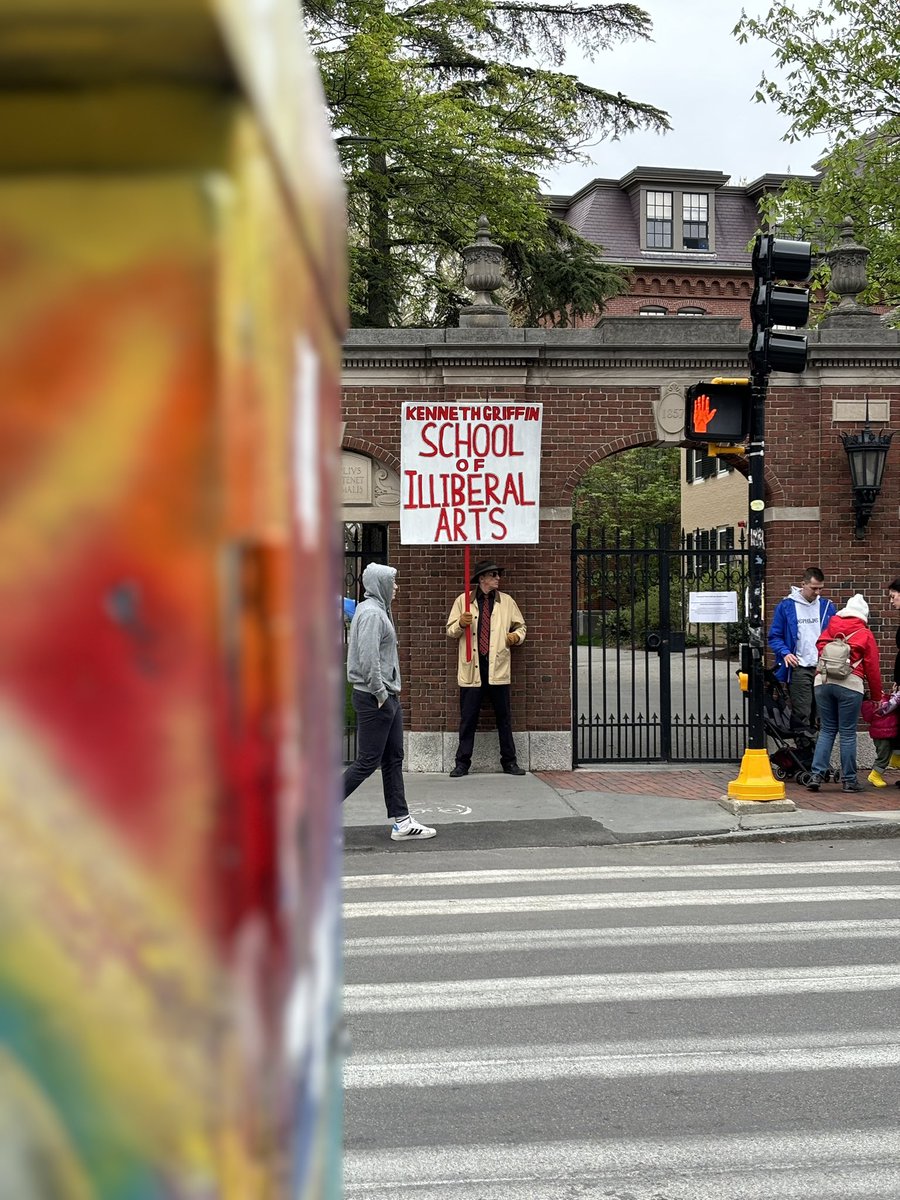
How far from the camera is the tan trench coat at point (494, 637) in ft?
42.7

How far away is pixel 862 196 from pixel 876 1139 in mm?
18118

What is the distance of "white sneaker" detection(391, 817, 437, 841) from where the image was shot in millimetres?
10047

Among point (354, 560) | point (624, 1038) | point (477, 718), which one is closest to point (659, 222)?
point (354, 560)

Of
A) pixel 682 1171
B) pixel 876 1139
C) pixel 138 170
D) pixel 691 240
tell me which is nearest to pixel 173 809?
pixel 138 170

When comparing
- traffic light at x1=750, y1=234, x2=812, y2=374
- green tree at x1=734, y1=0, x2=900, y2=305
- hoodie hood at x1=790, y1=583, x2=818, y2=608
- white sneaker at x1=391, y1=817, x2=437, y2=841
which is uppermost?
green tree at x1=734, y1=0, x2=900, y2=305

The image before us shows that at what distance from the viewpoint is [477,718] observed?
519 inches

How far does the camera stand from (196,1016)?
2.71 ft

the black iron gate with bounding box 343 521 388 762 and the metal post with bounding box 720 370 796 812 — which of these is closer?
the metal post with bounding box 720 370 796 812

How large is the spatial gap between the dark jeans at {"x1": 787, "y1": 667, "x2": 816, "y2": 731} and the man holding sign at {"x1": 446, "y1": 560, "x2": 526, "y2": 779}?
2.71m

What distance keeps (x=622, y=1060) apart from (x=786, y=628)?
8.36m

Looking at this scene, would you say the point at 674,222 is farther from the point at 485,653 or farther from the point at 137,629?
the point at 137,629

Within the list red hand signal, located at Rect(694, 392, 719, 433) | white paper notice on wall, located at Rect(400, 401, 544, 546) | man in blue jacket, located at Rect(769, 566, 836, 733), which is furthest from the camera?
white paper notice on wall, located at Rect(400, 401, 544, 546)

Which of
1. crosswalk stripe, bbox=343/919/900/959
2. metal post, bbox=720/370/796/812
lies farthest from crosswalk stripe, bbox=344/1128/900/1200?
metal post, bbox=720/370/796/812

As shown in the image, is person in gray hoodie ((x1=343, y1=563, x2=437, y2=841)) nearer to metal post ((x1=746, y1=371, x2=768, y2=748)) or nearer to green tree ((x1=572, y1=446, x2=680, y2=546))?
metal post ((x1=746, y1=371, x2=768, y2=748))
